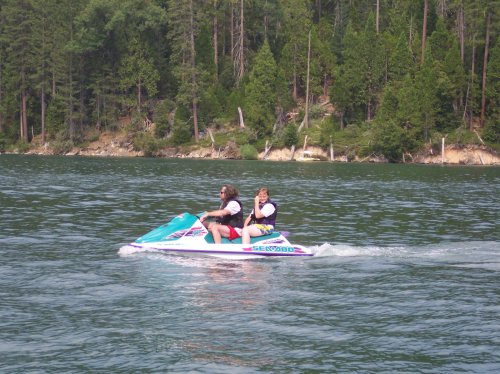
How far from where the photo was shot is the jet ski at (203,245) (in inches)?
753

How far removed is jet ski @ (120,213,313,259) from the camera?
1912 centimetres

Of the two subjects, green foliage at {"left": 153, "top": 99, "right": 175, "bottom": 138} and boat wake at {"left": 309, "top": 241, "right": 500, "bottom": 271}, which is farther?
green foliage at {"left": 153, "top": 99, "right": 175, "bottom": 138}

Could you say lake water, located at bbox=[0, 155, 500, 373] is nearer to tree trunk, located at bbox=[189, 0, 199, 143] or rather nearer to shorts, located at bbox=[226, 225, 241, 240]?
shorts, located at bbox=[226, 225, 241, 240]

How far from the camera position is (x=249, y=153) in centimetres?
8244

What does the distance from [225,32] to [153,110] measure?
54.3ft

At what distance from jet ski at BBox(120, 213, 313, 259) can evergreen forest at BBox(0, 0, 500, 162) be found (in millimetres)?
57148

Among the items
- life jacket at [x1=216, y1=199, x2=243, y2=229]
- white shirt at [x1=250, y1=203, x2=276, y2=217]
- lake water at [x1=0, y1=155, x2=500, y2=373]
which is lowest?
lake water at [x1=0, y1=155, x2=500, y2=373]

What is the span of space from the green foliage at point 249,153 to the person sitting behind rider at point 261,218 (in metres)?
62.5

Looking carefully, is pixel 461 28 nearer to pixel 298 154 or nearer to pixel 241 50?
pixel 298 154

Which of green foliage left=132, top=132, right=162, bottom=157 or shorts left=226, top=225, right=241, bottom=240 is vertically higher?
green foliage left=132, top=132, right=162, bottom=157

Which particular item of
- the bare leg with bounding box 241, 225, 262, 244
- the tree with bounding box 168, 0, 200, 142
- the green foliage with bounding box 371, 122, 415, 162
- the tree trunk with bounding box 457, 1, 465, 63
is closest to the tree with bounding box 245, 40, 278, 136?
the tree with bounding box 168, 0, 200, 142

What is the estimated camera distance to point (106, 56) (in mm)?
104125

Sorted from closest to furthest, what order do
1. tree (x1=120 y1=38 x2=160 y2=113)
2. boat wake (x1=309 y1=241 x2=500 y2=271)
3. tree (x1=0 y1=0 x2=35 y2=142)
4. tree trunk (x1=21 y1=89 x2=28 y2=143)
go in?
boat wake (x1=309 y1=241 x2=500 y2=271) → tree (x1=120 y1=38 x2=160 y2=113) → tree trunk (x1=21 y1=89 x2=28 y2=143) → tree (x1=0 y1=0 x2=35 y2=142)

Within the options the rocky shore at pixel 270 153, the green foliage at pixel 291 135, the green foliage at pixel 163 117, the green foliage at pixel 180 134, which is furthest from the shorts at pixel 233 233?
the green foliage at pixel 163 117
